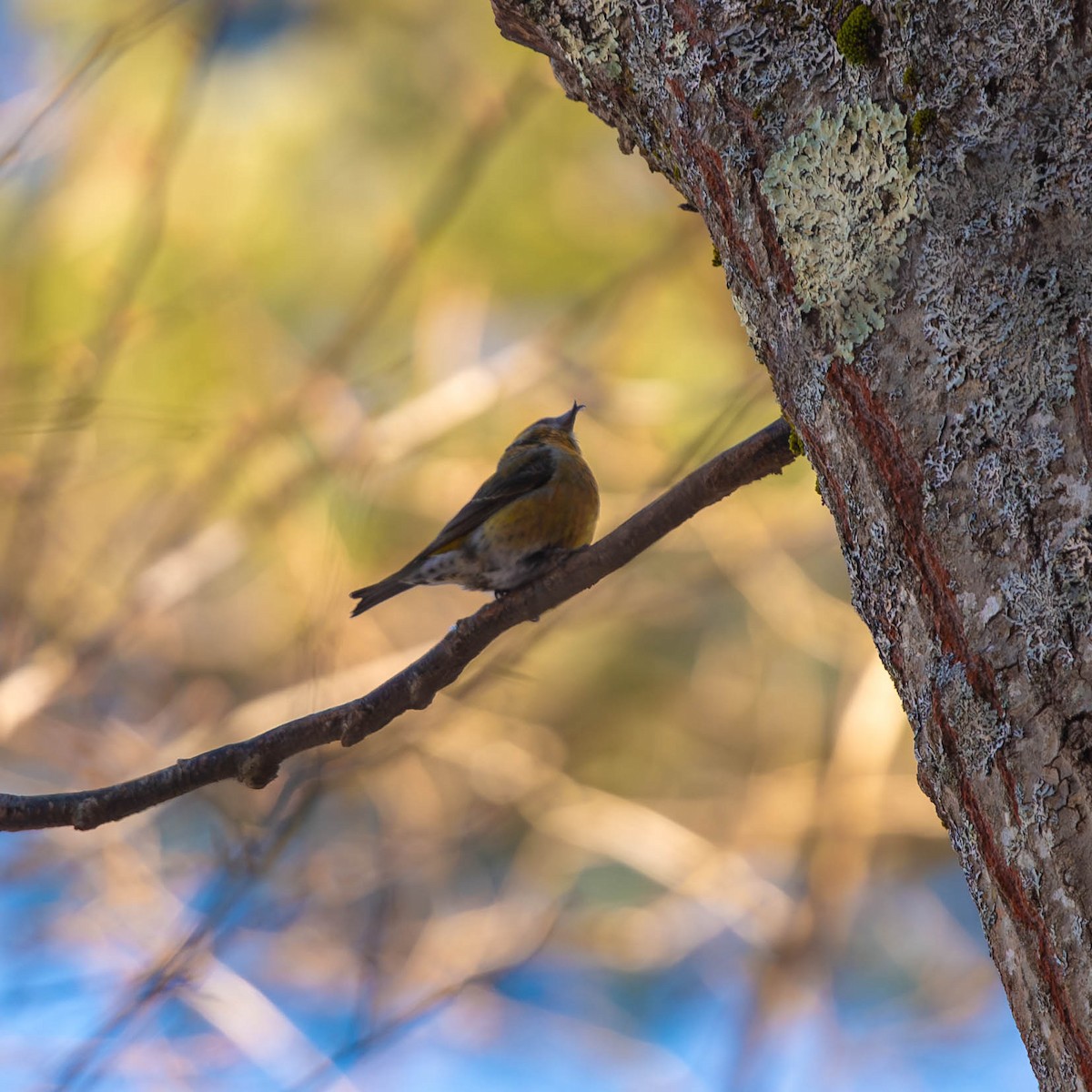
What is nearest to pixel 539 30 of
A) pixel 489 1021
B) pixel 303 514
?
pixel 303 514

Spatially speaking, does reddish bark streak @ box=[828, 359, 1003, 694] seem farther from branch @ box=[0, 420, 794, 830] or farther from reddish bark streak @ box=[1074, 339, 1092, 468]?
branch @ box=[0, 420, 794, 830]

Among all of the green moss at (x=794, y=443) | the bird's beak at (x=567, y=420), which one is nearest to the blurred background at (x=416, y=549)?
the bird's beak at (x=567, y=420)

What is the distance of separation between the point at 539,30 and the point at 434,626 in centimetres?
434

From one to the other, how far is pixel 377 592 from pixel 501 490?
673 millimetres

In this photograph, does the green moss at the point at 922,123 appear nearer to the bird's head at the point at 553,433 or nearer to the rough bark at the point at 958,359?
the rough bark at the point at 958,359

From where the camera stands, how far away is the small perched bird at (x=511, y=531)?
3936 mm

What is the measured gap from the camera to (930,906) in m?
6.97

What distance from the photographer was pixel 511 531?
13.1ft

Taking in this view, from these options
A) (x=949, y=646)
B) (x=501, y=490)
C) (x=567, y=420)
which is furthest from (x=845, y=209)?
(x=567, y=420)

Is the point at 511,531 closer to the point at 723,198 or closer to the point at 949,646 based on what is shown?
the point at 723,198

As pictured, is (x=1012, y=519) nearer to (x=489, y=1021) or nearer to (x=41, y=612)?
(x=41, y=612)

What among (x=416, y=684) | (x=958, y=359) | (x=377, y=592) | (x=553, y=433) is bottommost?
(x=958, y=359)

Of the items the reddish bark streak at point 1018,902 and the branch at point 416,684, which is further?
the branch at point 416,684

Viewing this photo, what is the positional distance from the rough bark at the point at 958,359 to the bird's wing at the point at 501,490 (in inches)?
105
